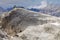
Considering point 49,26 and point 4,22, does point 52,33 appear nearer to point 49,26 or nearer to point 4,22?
point 49,26

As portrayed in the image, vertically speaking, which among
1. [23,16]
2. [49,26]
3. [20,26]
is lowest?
[49,26]

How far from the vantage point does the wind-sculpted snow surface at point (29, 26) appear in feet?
25.1

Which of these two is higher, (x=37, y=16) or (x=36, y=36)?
(x=37, y=16)

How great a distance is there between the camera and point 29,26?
28.3 feet

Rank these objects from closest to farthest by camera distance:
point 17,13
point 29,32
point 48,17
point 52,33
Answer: point 52,33 → point 29,32 → point 48,17 → point 17,13

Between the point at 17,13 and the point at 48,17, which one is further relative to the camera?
the point at 17,13

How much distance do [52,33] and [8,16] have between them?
3556 mm

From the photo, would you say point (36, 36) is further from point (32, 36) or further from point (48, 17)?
point (48, 17)

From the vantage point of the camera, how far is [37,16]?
913 cm

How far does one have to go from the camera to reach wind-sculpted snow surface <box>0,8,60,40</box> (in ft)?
25.1

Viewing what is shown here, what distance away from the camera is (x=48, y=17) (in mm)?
9023

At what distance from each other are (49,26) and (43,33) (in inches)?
19.0

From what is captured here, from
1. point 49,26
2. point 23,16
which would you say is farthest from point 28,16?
point 49,26

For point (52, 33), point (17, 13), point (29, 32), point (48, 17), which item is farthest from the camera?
point (17, 13)
